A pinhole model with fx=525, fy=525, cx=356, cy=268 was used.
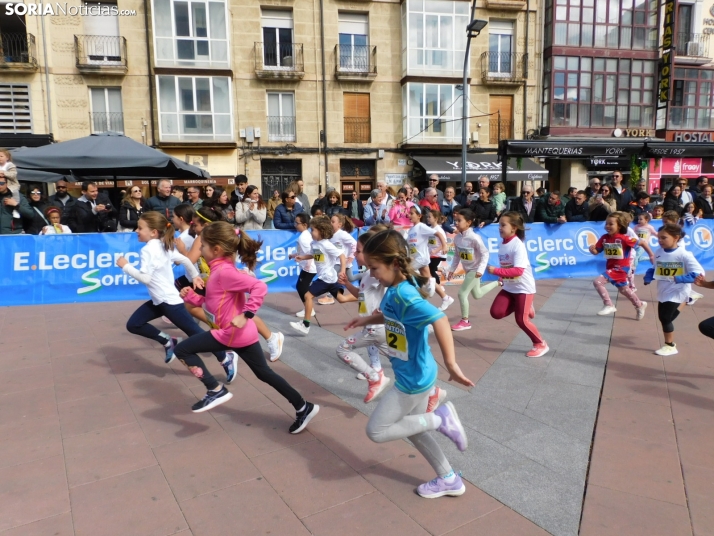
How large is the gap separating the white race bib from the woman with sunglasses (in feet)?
24.3

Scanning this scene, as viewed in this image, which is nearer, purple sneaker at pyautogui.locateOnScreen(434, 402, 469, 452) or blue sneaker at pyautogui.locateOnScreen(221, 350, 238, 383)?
purple sneaker at pyautogui.locateOnScreen(434, 402, 469, 452)

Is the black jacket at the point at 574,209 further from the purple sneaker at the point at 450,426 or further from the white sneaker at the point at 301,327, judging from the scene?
the purple sneaker at the point at 450,426

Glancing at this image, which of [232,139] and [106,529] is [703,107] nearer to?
[232,139]

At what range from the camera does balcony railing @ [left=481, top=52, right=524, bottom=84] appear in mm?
23953

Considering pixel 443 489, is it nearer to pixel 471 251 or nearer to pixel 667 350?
pixel 667 350

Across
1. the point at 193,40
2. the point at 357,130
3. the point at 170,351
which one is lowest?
the point at 170,351

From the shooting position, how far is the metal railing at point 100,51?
20.7 meters

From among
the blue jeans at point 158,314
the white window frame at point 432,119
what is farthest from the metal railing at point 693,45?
the blue jeans at point 158,314

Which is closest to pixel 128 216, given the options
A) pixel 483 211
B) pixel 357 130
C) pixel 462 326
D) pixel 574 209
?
pixel 462 326

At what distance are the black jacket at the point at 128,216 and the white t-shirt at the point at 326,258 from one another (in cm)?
407

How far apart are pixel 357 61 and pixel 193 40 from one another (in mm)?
6868

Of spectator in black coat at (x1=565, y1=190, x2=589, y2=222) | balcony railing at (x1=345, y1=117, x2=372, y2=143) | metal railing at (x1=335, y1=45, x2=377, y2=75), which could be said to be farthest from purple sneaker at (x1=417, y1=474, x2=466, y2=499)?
metal railing at (x1=335, y1=45, x2=377, y2=75)

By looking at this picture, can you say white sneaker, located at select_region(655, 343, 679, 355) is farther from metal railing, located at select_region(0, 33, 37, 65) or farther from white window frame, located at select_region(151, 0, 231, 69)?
metal railing, located at select_region(0, 33, 37, 65)

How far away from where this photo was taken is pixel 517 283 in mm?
5656
